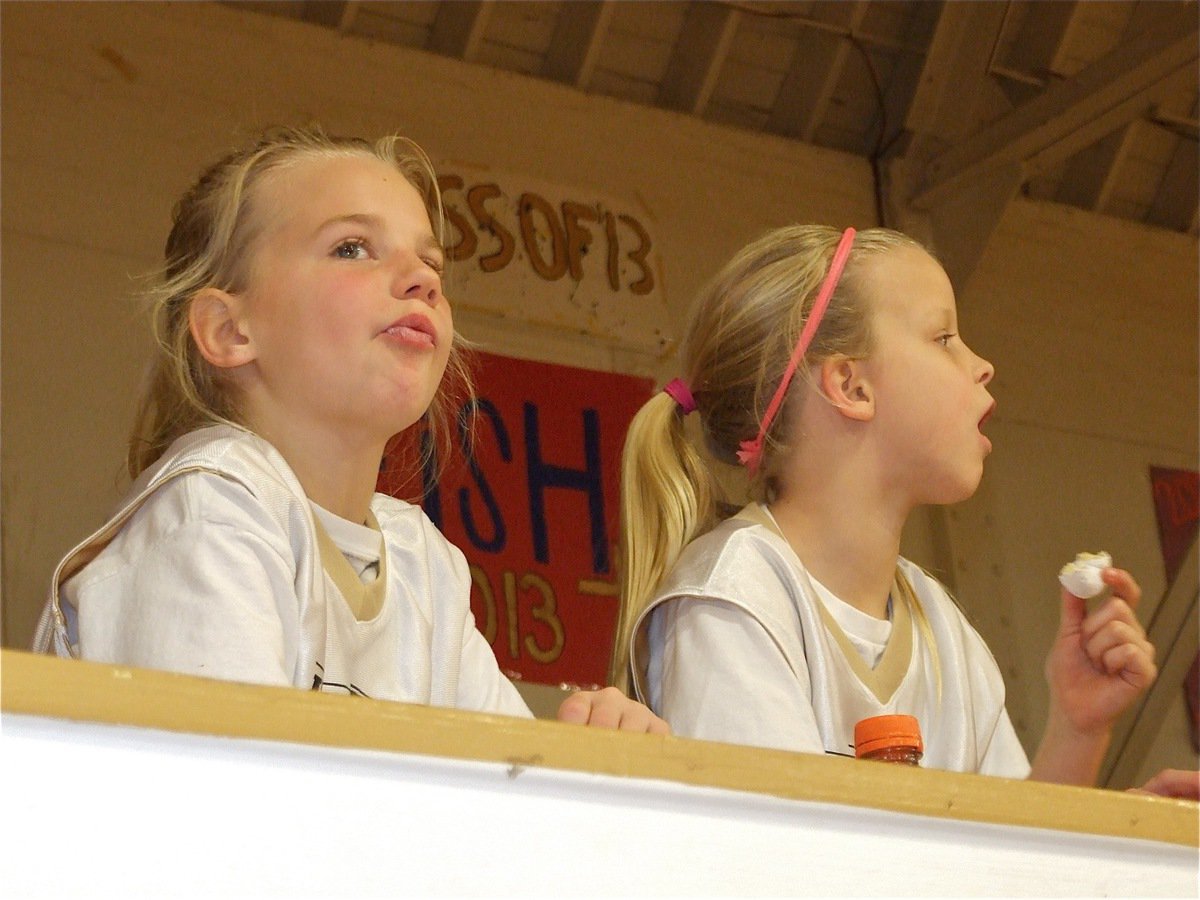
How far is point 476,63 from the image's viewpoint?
3.84 m

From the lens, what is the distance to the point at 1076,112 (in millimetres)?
3826

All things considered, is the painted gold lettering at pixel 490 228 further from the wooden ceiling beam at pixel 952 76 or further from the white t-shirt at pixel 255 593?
the white t-shirt at pixel 255 593

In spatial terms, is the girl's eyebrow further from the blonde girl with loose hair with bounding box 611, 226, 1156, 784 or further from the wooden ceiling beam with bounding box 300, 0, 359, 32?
the wooden ceiling beam with bounding box 300, 0, 359, 32

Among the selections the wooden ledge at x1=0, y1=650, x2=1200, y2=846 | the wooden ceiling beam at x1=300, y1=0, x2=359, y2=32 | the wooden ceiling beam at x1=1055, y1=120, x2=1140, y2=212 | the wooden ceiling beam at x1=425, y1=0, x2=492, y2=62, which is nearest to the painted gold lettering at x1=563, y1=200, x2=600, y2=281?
the wooden ceiling beam at x1=425, y1=0, x2=492, y2=62

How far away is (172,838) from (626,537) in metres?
1.27

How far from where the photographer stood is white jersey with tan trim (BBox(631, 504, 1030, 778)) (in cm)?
160

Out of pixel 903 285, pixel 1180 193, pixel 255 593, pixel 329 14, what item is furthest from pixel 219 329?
pixel 1180 193

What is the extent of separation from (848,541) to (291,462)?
2.14 ft

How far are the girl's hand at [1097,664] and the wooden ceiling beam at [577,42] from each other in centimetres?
252

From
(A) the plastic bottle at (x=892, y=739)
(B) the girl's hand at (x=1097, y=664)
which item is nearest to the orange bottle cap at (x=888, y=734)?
(A) the plastic bottle at (x=892, y=739)

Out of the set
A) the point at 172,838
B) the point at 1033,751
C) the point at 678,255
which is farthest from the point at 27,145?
the point at 172,838

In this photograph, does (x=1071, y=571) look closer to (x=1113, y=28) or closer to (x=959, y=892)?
(x=959, y=892)

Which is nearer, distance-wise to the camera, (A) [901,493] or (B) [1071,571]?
(B) [1071,571]

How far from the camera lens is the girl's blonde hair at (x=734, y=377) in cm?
193
